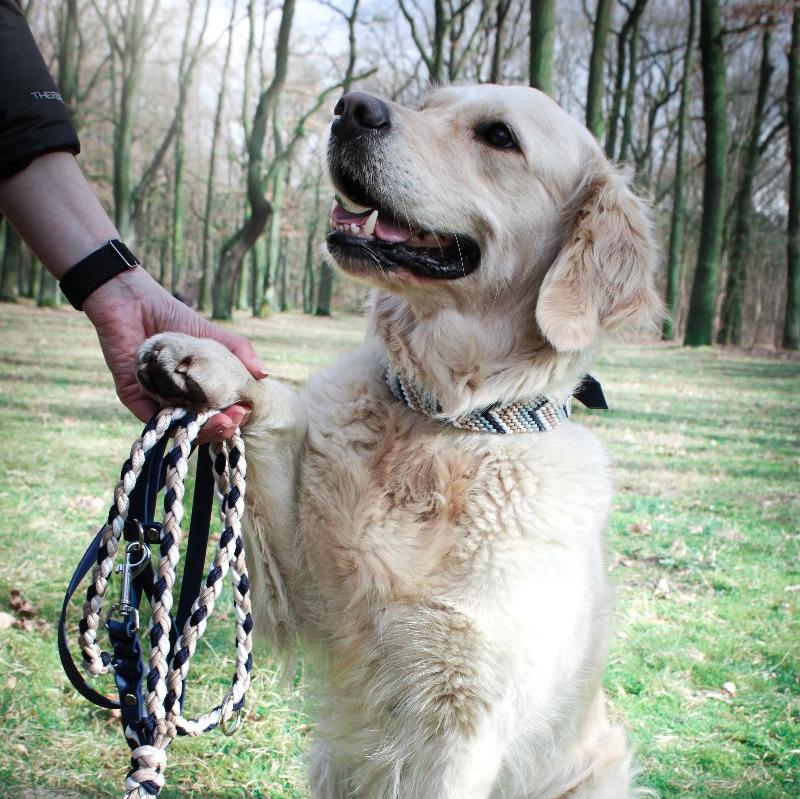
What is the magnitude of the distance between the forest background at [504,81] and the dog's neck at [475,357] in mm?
11109

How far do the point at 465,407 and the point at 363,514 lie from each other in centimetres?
46

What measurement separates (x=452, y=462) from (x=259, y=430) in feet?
1.80

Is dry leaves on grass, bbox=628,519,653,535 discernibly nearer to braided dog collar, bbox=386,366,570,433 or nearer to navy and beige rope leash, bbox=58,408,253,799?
braided dog collar, bbox=386,366,570,433

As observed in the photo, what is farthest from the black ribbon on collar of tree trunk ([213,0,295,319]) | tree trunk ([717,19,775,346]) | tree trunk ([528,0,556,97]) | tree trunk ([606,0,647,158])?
tree trunk ([606,0,647,158])

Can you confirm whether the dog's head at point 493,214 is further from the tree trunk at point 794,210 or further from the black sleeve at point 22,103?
the tree trunk at point 794,210

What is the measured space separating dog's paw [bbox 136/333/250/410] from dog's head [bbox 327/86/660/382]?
685mm

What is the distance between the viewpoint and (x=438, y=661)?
187 centimetres

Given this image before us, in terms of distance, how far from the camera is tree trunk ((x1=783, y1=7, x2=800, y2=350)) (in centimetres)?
1730

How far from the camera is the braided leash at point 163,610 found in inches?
55.1

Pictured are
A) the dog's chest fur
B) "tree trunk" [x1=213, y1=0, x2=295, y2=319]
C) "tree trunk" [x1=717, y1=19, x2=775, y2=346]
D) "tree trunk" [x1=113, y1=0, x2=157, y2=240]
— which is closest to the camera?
the dog's chest fur

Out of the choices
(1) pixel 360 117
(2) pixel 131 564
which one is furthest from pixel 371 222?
(2) pixel 131 564

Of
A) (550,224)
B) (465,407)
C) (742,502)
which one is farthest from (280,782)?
(742,502)

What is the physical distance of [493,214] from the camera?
235 centimetres

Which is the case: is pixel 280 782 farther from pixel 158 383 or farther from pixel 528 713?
pixel 158 383
